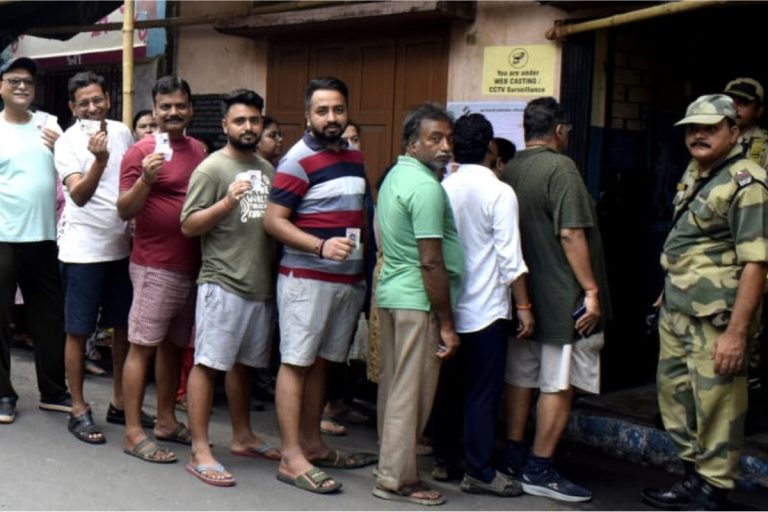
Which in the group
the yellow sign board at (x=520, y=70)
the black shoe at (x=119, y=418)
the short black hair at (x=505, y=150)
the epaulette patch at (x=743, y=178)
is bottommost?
the black shoe at (x=119, y=418)

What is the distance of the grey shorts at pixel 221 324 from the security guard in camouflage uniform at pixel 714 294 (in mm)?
2051

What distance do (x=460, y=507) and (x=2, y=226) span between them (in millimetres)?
3047

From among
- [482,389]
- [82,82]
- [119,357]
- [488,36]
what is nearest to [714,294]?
[482,389]

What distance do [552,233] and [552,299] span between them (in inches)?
12.6

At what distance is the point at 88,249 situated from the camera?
557cm

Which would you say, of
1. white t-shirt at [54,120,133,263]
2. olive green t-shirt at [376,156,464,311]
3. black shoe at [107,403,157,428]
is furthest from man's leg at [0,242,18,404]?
olive green t-shirt at [376,156,464,311]

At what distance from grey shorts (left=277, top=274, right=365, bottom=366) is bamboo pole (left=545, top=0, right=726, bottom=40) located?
2.34m

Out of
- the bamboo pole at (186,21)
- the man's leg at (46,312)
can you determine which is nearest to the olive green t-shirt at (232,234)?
the man's leg at (46,312)

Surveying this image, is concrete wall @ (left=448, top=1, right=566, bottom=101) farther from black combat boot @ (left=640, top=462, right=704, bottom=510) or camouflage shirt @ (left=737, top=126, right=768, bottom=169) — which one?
black combat boot @ (left=640, top=462, right=704, bottom=510)

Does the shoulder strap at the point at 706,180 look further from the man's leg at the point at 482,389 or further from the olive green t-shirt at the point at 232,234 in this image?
the olive green t-shirt at the point at 232,234

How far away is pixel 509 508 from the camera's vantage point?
185 inches

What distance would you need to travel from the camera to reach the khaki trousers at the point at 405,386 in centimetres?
458

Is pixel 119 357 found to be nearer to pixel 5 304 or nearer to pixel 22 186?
pixel 5 304

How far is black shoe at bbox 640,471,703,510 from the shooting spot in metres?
4.77
